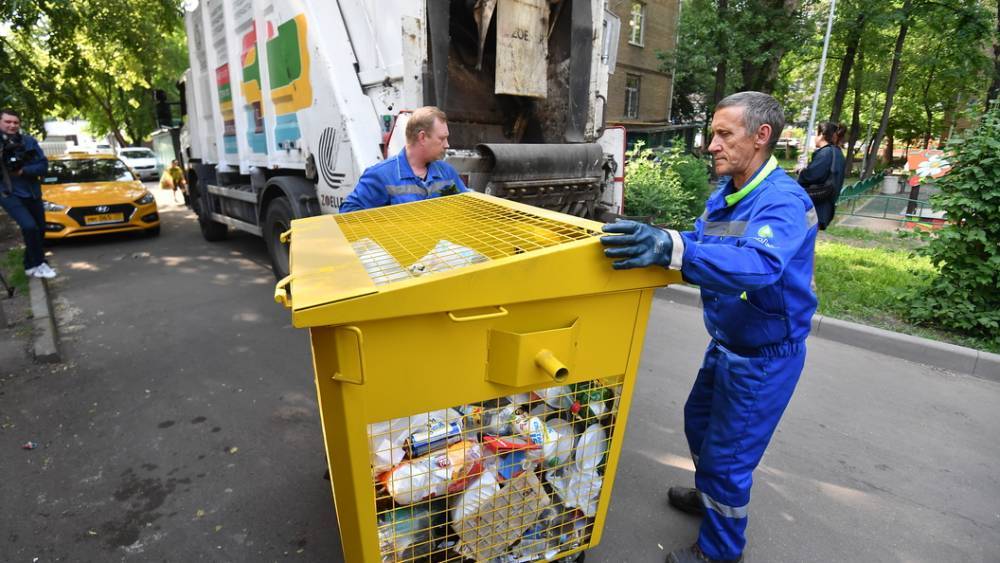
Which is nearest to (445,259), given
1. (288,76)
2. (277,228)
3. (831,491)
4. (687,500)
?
(687,500)

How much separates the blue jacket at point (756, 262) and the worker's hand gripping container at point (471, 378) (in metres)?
0.12

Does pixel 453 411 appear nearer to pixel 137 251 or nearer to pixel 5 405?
pixel 5 405

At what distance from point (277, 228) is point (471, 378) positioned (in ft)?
14.1

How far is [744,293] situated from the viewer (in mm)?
1688

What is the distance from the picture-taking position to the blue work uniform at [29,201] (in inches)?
207

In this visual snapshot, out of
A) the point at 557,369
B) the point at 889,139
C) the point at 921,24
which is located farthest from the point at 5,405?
the point at 889,139

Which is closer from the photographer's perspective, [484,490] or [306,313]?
[306,313]

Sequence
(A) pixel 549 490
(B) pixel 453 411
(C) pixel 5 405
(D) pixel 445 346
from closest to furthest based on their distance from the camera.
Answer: (D) pixel 445 346 → (B) pixel 453 411 → (A) pixel 549 490 → (C) pixel 5 405

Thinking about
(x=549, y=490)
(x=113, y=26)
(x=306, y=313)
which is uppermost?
(x=113, y=26)

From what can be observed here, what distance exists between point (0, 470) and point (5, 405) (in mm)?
813

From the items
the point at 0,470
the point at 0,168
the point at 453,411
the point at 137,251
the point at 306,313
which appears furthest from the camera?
the point at 137,251

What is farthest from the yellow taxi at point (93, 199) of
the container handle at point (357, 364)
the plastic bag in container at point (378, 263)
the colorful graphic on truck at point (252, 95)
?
the container handle at point (357, 364)

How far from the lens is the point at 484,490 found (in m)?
1.42

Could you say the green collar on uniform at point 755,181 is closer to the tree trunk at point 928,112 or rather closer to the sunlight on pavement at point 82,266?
the sunlight on pavement at point 82,266
